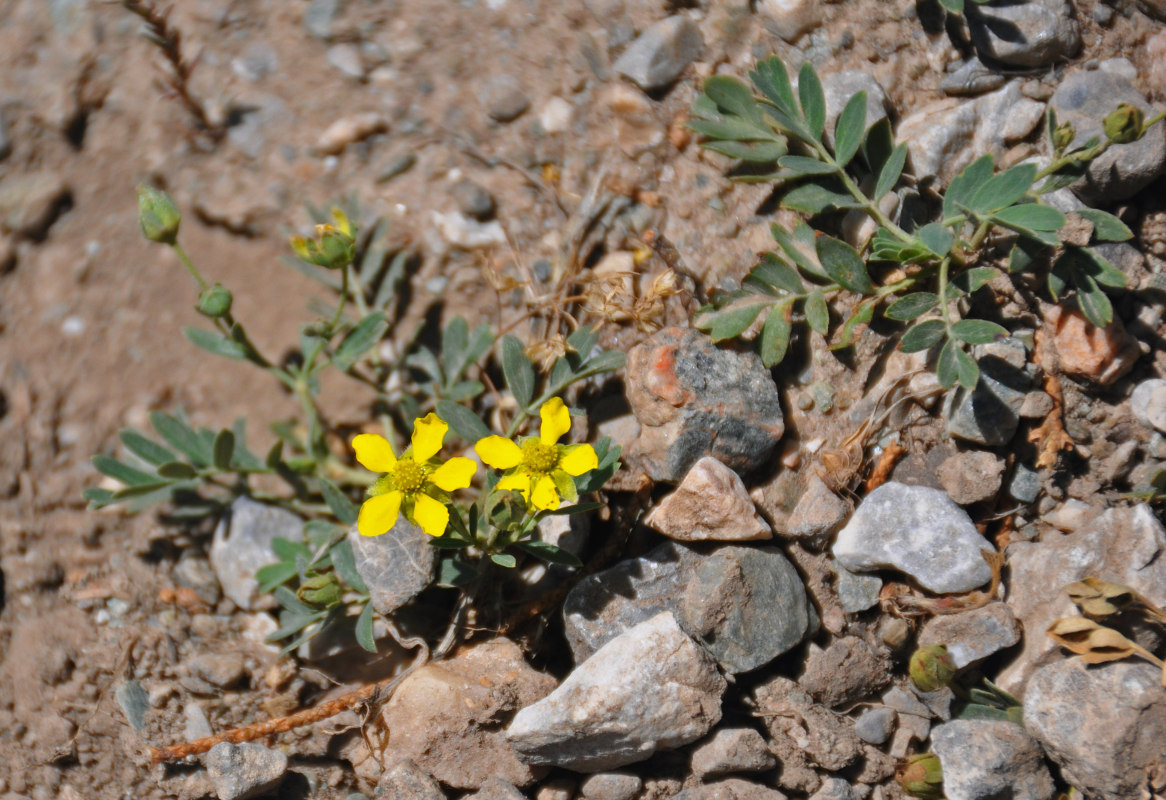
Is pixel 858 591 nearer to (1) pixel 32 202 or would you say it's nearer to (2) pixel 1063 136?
(2) pixel 1063 136

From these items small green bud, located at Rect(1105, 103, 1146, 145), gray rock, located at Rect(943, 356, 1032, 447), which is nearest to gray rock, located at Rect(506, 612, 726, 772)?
gray rock, located at Rect(943, 356, 1032, 447)

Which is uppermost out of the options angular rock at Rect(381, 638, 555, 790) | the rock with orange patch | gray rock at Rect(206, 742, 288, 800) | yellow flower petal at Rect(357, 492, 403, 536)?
the rock with orange patch

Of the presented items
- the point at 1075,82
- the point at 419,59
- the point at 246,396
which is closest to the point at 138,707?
the point at 246,396

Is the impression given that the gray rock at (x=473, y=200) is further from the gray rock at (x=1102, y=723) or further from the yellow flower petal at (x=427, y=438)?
the gray rock at (x=1102, y=723)

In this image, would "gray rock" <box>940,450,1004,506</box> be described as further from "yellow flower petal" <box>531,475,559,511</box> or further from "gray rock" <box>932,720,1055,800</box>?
"yellow flower petal" <box>531,475,559,511</box>

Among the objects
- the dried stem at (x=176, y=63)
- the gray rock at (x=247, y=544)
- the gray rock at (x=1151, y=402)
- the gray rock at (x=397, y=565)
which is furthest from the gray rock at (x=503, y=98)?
the gray rock at (x=1151, y=402)
